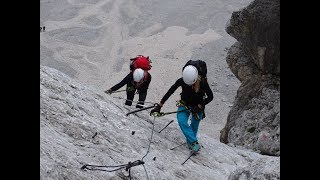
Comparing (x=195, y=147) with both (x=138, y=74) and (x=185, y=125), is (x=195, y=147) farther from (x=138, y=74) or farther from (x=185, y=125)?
(x=138, y=74)

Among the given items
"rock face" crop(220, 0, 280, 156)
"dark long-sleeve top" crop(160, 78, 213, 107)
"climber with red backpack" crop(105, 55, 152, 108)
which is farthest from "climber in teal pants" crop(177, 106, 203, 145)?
"rock face" crop(220, 0, 280, 156)

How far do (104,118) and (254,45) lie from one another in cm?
800

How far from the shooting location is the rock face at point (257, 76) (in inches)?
518

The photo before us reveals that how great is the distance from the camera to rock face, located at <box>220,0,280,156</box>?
13148 millimetres

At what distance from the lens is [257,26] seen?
13.9 meters

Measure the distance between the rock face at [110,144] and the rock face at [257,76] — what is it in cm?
403

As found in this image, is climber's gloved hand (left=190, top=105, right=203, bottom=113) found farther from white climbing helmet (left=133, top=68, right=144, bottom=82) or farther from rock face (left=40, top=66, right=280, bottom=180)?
white climbing helmet (left=133, top=68, right=144, bottom=82)

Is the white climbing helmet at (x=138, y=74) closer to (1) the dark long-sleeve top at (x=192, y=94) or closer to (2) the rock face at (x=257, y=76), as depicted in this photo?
(1) the dark long-sleeve top at (x=192, y=94)

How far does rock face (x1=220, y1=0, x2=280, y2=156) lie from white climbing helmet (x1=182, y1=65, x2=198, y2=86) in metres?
5.36

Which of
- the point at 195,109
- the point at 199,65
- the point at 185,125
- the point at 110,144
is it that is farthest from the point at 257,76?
the point at 110,144

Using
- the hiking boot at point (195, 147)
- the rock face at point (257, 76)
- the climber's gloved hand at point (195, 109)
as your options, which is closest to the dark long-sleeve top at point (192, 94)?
the climber's gloved hand at point (195, 109)
